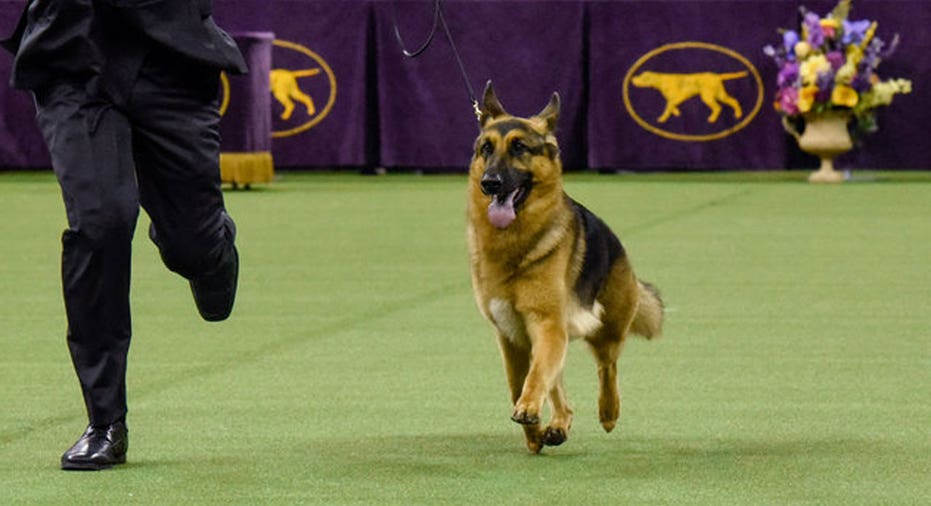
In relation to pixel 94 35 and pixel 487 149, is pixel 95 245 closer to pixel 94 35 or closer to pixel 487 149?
pixel 94 35

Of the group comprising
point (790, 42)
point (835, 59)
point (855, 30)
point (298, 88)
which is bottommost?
point (298, 88)

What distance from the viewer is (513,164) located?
18.0 feet

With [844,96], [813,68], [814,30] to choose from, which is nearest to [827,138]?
[844,96]

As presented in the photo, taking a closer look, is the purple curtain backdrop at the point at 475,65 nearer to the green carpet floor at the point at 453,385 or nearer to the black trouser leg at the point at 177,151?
the green carpet floor at the point at 453,385

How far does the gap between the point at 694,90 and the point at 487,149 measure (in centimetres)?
1492

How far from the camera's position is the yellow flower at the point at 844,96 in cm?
1942

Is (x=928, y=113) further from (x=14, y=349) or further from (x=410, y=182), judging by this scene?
(x=14, y=349)

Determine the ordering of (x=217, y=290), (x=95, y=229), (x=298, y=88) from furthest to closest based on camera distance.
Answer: (x=298, y=88) < (x=217, y=290) < (x=95, y=229)

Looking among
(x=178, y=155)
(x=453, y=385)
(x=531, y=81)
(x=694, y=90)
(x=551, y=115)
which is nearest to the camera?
(x=178, y=155)

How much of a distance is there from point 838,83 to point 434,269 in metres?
8.96

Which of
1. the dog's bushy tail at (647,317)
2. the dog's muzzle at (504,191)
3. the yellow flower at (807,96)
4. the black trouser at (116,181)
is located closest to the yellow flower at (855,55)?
the yellow flower at (807,96)

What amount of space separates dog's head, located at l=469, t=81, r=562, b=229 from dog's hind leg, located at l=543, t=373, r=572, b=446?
45cm

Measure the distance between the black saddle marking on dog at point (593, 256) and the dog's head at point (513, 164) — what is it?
203mm

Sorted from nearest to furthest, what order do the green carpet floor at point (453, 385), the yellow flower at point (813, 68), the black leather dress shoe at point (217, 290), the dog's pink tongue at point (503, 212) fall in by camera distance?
the green carpet floor at point (453, 385)
the dog's pink tongue at point (503, 212)
the black leather dress shoe at point (217, 290)
the yellow flower at point (813, 68)
